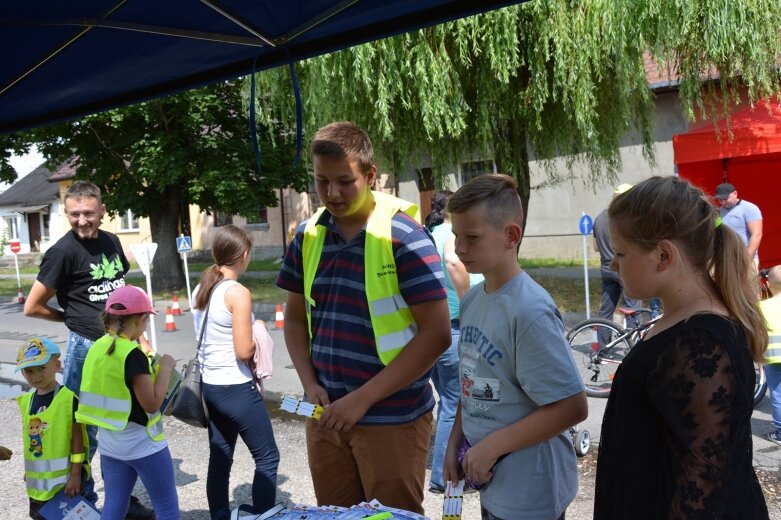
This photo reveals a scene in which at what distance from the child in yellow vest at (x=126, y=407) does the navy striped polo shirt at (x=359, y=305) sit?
4.29 feet

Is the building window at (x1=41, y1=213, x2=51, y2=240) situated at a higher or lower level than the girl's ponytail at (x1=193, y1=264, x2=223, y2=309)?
higher

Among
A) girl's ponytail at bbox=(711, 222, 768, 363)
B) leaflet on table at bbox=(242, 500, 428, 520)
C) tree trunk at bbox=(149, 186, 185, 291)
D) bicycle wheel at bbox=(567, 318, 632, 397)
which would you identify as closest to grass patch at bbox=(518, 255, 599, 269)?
tree trunk at bbox=(149, 186, 185, 291)

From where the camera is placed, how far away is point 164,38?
3.14m

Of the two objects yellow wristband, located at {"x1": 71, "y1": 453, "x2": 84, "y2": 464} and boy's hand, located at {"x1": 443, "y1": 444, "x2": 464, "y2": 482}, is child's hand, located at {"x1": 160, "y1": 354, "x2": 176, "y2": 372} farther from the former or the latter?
boy's hand, located at {"x1": 443, "y1": 444, "x2": 464, "y2": 482}

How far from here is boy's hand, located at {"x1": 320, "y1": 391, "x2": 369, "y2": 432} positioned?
8.31ft

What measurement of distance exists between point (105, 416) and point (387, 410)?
1699 millimetres

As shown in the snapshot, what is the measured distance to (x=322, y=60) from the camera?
10727 mm

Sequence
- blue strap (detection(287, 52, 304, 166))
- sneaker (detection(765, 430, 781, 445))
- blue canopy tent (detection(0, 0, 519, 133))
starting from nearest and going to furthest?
blue canopy tent (detection(0, 0, 519, 133)), blue strap (detection(287, 52, 304, 166)), sneaker (detection(765, 430, 781, 445))

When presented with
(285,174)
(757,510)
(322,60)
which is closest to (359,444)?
(757,510)

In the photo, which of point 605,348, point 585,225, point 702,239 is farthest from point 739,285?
point 585,225

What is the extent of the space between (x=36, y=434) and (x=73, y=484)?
1.07 feet

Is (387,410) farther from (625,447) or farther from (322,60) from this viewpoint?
(322,60)

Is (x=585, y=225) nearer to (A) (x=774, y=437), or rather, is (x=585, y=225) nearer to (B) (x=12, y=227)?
(A) (x=774, y=437)

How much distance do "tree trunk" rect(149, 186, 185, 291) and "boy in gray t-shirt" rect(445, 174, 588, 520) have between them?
19940mm
